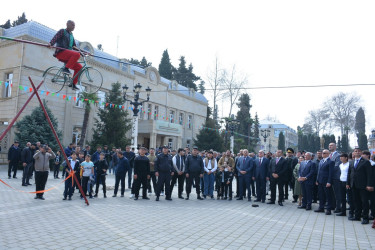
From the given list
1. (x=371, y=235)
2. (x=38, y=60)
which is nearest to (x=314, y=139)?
(x=38, y=60)

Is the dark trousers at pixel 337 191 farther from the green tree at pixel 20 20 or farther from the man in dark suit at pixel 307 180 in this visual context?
the green tree at pixel 20 20

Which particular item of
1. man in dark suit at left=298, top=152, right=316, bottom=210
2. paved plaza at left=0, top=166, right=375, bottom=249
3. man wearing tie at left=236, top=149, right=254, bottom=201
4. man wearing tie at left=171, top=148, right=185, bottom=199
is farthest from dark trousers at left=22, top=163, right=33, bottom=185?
man in dark suit at left=298, top=152, right=316, bottom=210

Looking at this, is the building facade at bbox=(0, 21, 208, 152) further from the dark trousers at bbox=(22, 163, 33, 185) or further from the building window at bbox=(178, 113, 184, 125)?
the dark trousers at bbox=(22, 163, 33, 185)

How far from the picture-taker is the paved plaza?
18.1 ft

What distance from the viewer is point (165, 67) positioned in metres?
59.4

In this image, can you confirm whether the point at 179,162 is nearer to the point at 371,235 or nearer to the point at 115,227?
the point at 115,227

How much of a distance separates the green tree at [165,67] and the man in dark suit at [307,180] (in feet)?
165

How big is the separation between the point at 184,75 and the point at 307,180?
54636mm

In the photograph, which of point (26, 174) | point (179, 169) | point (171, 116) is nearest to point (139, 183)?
point (179, 169)

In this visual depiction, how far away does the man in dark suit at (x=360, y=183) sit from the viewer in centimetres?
805

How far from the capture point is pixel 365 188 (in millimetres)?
8117

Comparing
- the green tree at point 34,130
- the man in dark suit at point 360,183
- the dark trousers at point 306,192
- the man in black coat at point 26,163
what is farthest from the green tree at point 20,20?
the man in dark suit at point 360,183

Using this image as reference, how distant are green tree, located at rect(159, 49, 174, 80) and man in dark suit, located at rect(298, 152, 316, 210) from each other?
50211 millimetres

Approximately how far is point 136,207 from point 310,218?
213 inches
